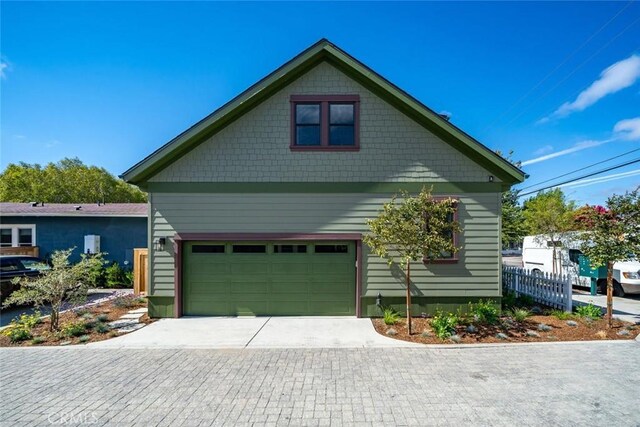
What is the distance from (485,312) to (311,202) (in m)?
5.81

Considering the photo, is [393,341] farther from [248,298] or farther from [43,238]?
[43,238]

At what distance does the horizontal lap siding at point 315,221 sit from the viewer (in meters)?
9.44

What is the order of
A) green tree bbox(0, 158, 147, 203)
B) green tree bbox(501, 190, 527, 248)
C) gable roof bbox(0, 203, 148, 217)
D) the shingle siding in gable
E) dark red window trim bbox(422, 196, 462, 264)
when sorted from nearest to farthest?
dark red window trim bbox(422, 196, 462, 264), the shingle siding in gable, gable roof bbox(0, 203, 148, 217), green tree bbox(501, 190, 527, 248), green tree bbox(0, 158, 147, 203)

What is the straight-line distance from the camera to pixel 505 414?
4.43m

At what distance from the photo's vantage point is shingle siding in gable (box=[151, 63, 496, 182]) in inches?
373

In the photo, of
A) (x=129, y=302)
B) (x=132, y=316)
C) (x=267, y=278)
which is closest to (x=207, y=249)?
(x=267, y=278)

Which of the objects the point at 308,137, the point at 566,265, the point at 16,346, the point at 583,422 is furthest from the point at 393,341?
the point at 566,265

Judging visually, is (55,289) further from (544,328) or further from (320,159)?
(544,328)

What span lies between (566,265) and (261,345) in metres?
15.2

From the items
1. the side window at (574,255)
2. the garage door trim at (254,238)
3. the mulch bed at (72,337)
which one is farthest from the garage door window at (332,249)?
the side window at (574,255)

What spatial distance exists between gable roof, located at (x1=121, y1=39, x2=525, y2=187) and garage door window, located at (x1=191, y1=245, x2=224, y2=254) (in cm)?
249

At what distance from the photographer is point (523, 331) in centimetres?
796

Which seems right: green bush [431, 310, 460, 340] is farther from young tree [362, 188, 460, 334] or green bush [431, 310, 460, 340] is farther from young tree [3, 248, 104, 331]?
young tree [3, 248, 104, 331]

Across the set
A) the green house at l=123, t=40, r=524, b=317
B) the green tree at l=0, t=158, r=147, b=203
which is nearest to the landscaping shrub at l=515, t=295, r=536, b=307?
the green house at l=123, t=40, r=524, b=317
